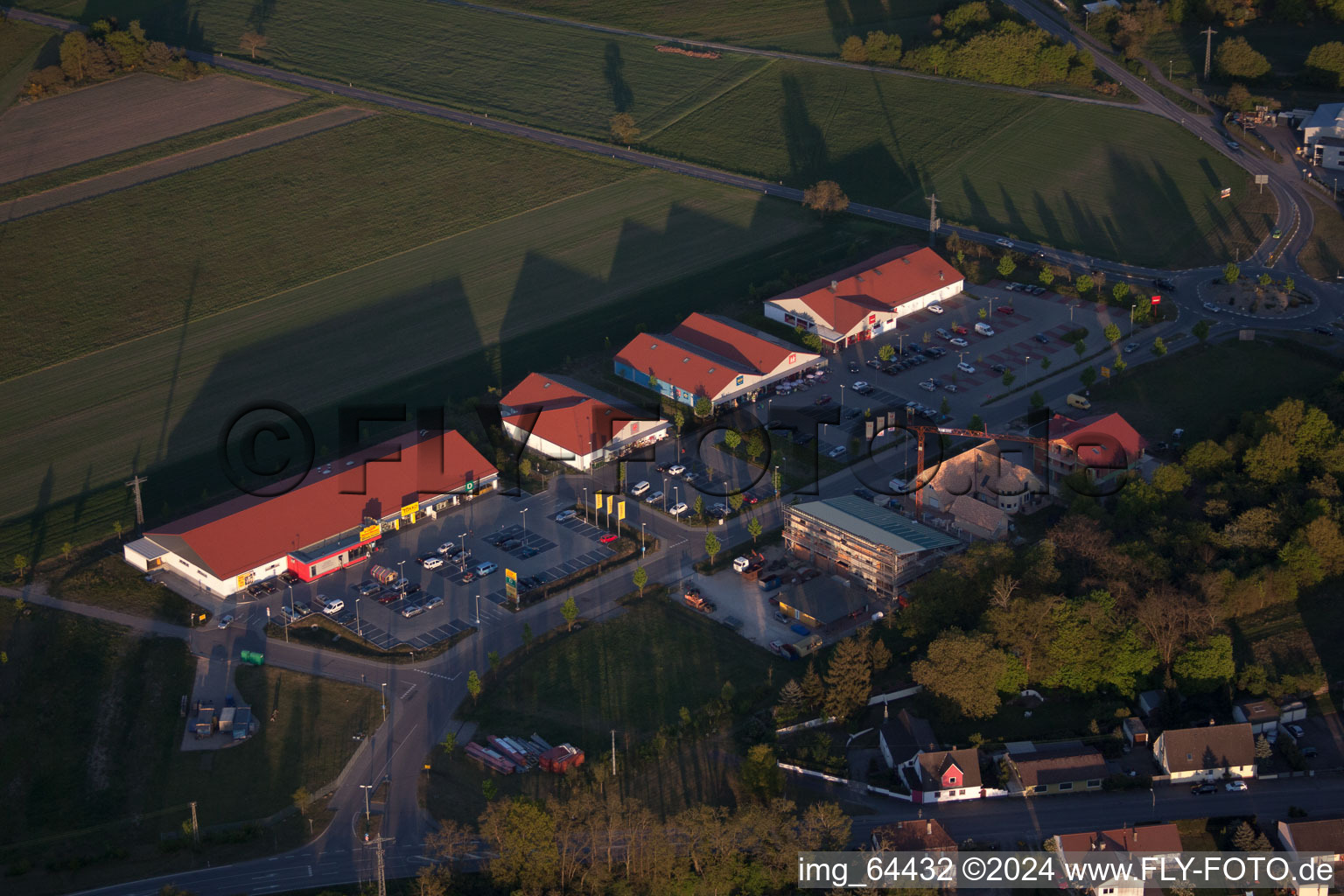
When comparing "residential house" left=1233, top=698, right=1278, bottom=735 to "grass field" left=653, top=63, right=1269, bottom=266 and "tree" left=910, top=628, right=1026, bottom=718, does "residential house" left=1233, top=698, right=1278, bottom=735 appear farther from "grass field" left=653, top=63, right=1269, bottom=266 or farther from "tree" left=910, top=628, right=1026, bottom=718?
"grass field" left=653, top=63, right=1269, bottom=266

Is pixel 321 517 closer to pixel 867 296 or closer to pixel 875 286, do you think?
pixel 867 296

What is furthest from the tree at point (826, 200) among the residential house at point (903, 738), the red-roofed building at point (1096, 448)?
the residential house at point (903, 738)

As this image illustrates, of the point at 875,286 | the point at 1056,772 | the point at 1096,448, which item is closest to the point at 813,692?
the point at 1056,772

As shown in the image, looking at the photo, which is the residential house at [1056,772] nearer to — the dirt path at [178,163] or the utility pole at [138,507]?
the utility pole at [138,507]

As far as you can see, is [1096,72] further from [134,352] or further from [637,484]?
[134,352]

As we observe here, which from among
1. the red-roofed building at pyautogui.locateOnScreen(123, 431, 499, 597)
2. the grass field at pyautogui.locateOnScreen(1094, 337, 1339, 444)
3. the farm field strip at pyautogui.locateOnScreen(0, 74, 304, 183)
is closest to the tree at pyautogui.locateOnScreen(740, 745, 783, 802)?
the red-roofed building at pyautogui.locateOnScreen(123, 431, 499, 597)

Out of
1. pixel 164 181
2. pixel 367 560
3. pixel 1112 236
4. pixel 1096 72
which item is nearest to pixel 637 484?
pixel 367 560
